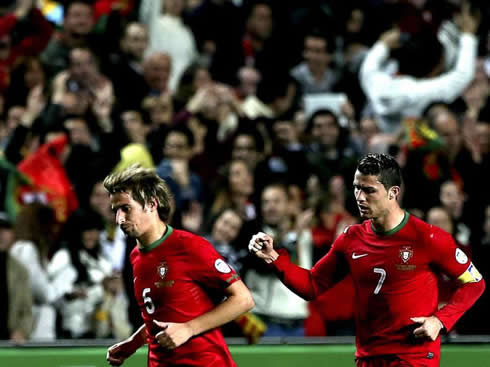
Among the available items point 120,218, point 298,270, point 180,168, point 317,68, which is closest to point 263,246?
point 298,270

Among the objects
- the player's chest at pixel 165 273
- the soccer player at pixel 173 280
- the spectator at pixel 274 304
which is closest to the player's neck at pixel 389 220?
the soccer player at pixel 173 280

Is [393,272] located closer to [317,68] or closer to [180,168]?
[180,168]

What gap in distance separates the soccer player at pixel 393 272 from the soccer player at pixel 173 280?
349 millimetres

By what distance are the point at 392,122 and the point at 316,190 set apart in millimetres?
1550

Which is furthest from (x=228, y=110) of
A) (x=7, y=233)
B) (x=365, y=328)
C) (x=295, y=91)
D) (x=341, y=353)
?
(x=365, y=328)

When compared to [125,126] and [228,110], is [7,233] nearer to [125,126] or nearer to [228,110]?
[125,126]

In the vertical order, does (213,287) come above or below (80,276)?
above

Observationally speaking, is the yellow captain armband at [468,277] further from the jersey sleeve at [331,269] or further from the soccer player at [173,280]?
the soccer player at [173,280]

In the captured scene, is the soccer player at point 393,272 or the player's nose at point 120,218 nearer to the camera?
the player's nose at point 120,218

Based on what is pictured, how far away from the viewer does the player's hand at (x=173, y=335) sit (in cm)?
523

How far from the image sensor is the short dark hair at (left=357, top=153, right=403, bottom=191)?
5730 mm

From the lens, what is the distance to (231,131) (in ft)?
35.9

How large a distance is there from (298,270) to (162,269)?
831 millimetres

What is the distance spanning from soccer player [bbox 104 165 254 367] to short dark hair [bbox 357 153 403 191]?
0.86m
